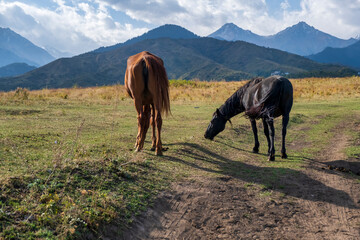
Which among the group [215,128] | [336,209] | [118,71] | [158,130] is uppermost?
[118,71]

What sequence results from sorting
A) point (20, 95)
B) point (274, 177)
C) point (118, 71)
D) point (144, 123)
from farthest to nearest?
point (118, 71) → point (20, 95) → point (144, 123) → point (274, 177)

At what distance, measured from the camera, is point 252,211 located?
16.4 ft

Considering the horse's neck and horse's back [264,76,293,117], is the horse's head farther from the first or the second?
horse's back [264,76,293,117]

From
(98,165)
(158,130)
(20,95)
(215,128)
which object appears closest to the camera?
(98,165)

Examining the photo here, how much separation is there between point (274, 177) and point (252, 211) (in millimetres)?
1761

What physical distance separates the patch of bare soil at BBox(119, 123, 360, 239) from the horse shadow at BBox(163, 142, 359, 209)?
0.07 feet

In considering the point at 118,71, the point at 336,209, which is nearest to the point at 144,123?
the point at 336,209

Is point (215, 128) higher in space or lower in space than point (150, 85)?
lower

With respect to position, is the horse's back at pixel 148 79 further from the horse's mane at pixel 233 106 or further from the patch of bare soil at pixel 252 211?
the horse's mane at pixel 233 106

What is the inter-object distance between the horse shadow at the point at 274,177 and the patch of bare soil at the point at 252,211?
0.02 metres

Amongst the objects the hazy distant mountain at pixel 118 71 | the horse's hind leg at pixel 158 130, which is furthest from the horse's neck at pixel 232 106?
the hazy distant mountain at pixel 118 71

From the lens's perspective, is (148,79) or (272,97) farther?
(272,97)

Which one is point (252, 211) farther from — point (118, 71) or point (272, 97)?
point (118, 71)

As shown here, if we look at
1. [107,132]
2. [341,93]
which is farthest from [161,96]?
[341,93]
